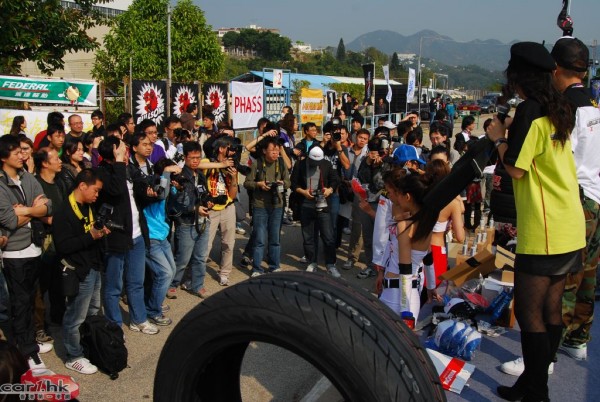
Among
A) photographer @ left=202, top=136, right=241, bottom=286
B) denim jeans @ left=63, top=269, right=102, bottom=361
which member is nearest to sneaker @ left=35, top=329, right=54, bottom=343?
denim jeans @ left=63, top=269, right=102, bottom=361

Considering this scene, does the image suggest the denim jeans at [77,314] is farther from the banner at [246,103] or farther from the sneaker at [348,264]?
the banner at [246,103]

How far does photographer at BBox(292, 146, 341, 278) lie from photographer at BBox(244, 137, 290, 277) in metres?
0.28

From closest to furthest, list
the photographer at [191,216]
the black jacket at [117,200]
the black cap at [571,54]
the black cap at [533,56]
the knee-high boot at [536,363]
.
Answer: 1. the black cap at [533,56]
2. the knee-high boot at [536,363]
3. the black cap at [571,54]
4. the black jacket at [117,200]
5. the photographer at [191,216]

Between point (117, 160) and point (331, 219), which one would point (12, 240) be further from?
point (331, 219)

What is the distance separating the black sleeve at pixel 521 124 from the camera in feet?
9.89

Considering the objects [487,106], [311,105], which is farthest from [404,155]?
[487,106]

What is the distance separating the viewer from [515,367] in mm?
4234

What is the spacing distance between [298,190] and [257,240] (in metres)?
0.88

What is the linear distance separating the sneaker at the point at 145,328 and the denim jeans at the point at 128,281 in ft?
0.12

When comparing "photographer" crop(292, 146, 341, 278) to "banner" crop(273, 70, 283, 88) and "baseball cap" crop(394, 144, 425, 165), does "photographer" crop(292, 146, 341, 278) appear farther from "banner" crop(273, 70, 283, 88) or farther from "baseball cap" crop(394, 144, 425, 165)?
"banner" crop(273, 70, 283, 88)

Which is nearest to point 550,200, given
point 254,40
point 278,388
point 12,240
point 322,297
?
point 322,297

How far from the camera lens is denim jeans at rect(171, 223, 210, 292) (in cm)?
601

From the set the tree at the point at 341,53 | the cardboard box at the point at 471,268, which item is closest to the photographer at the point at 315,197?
the cardboard box at the point at 471,268

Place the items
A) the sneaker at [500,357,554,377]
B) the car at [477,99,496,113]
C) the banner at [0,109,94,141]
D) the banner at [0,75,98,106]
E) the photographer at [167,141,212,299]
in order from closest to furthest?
1. the sneaker at [500,357,554,377]
2. the photographer at [167,141,212,299]
3. the banner at [0,109,94,141]
4. the banner at [0,75,98,106]
5. the car at [477,99,496,113]
